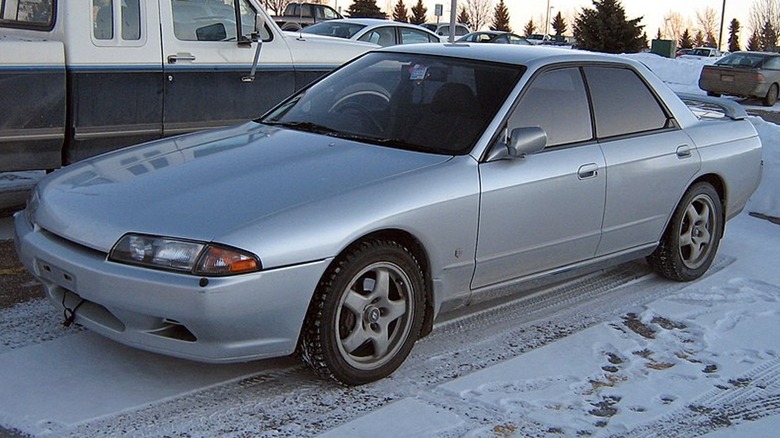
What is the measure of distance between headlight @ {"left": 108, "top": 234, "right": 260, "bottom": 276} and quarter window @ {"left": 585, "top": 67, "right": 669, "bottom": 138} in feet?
8.16

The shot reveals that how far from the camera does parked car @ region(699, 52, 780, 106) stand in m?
24.0

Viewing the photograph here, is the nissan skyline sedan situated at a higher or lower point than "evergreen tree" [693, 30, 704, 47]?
higher

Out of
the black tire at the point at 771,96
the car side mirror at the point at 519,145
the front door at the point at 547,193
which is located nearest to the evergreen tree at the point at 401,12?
the black tire at the point at 771,96

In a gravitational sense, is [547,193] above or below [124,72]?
below

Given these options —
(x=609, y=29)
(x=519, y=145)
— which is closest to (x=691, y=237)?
(x=519, y=145)

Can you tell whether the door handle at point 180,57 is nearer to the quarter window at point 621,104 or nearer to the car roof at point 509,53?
the car roof at point 509,53

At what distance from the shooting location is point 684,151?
5.84m

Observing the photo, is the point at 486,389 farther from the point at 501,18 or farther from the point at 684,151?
the point at 501,18

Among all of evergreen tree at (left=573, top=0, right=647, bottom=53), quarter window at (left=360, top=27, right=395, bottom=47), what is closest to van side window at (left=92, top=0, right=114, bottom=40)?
quarter window at (left=360, top=27, right=395, bottom=47)

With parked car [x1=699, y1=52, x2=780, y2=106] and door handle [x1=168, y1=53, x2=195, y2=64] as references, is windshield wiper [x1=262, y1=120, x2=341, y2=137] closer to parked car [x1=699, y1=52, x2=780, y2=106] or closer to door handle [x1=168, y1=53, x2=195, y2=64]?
door handle [x1=168, y1=53, x2=195, y2=64]

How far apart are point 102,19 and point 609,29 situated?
1458 inches

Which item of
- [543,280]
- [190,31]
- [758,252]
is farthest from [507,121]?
[190,31]

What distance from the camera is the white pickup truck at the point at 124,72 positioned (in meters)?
6.66

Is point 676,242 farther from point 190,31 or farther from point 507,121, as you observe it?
point 190,31
